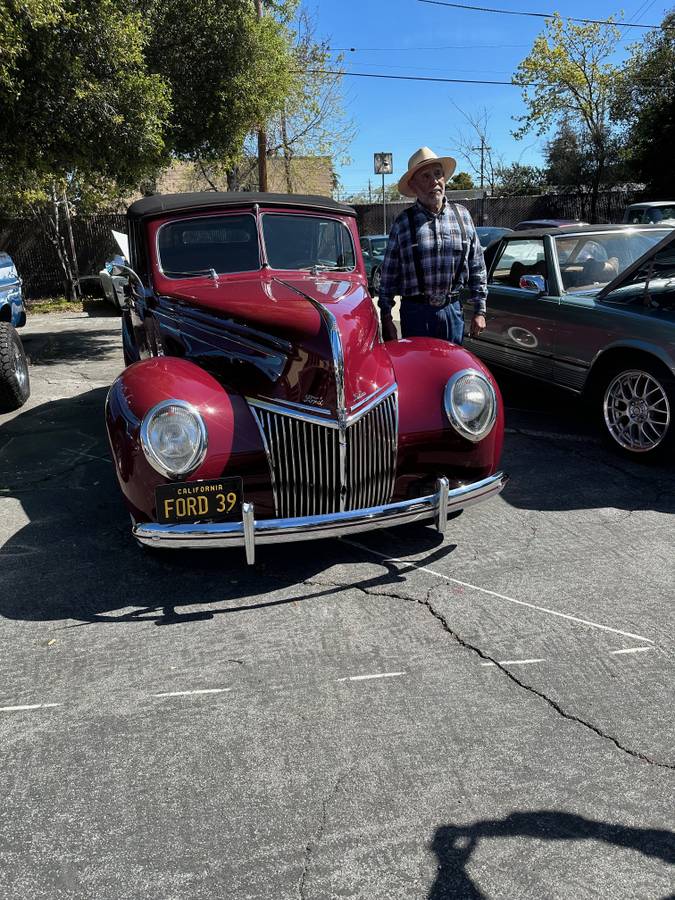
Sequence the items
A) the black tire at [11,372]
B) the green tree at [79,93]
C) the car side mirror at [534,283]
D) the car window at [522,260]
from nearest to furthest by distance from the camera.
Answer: the car side mirror at [534,283] → the car window at [522,260] → the black tire at [11,372] → the green tree at [79,93]

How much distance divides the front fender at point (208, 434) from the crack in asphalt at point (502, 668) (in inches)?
26.5

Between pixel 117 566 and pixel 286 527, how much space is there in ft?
3.71

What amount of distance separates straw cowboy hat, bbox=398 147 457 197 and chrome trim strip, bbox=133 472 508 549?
257 cm

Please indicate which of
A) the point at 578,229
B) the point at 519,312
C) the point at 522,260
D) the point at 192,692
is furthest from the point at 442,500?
the point at 522,260

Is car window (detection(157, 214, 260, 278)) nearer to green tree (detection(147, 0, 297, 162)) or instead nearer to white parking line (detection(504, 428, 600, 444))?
white parking line (detection(504, 428, 600, 444))

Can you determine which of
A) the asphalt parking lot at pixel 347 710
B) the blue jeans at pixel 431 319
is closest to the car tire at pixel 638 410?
the asphalt parking lot at pixel 347 710

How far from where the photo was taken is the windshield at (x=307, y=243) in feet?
15.8

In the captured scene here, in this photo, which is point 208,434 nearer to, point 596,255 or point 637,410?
point 637,410

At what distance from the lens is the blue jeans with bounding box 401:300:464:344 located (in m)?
4.86

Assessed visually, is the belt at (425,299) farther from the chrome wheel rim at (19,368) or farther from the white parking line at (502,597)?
the chrome wheel rim at (19,368)

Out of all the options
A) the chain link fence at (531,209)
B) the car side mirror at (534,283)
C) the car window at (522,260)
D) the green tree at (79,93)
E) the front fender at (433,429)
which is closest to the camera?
the front fender at (433,429)

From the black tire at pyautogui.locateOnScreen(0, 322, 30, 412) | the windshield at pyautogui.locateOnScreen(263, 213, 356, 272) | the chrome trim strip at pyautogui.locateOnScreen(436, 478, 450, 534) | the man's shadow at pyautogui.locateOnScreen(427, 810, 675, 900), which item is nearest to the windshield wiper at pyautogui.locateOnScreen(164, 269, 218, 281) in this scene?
the windshield at pyautogui.locateOnScreen(263, 213, 356, 272)

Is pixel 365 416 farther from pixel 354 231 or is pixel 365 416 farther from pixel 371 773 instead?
pixel 354 231

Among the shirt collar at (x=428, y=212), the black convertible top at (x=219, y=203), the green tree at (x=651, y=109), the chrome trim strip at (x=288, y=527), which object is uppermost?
the green tree at (x=651, y=109)
